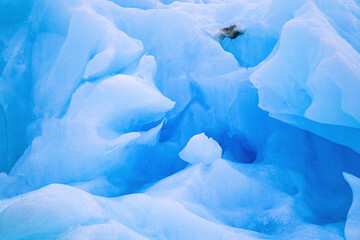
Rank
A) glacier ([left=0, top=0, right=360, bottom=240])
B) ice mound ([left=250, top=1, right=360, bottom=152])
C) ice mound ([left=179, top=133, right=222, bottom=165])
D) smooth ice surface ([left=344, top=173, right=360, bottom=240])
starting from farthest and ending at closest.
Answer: ice mound ([left=179, top=133, right=222, bottom=165]) < ice mound ([left=250, top=1, right=360, bottom=152]) < glacier ([left=0, top=0, right=360, bottom=240]) < smooth ice surface ([left=344, top=173, right=360, bottom=240])

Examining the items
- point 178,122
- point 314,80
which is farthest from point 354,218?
point 178,122

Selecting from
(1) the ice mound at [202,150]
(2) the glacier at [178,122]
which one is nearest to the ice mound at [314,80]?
(2) the glacier at [178,122]

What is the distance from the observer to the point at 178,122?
2.47m

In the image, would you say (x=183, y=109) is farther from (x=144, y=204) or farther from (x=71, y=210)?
(x=71, y=210)

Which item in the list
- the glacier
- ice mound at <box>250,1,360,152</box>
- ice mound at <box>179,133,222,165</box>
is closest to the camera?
the glacier

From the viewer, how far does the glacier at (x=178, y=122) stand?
4.12 ft

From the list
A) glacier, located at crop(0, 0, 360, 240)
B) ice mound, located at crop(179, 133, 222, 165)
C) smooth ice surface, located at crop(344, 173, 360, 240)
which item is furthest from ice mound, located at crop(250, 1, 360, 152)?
ice mound, located at crop(179, 133, 222, 165)

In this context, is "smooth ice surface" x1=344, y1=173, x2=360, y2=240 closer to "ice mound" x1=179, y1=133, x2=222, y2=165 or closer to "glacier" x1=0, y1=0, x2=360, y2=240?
"glacier" x1=0, y1=0, x2=360, y2=240

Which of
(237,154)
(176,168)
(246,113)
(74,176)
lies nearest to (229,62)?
(246,113)

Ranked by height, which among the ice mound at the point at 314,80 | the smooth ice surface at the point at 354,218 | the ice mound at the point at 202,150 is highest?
the ice mound at the point at 314,80

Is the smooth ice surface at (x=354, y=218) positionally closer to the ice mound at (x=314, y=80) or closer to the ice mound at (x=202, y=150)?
the ice mound at (x=314, y=80)

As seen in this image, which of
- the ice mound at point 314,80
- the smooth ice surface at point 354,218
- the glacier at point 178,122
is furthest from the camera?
the ice mound at point 314,80

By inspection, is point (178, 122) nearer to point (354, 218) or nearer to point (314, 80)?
point (314, 80)

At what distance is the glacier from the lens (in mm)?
1256
